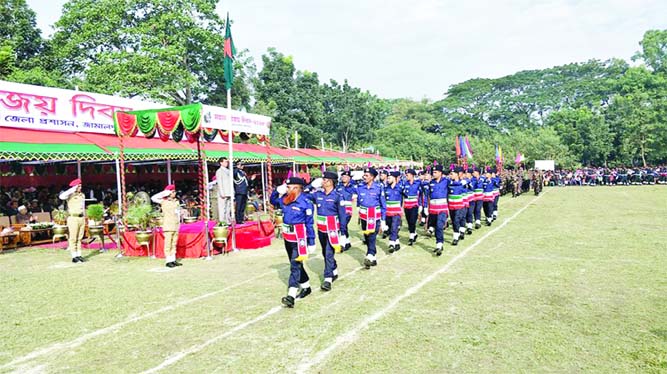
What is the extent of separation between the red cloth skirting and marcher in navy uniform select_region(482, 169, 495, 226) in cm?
670

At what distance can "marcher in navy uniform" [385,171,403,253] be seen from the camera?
388 inches

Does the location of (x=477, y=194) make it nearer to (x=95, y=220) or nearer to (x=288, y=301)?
(x=288, y=301)

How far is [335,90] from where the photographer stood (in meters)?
45.0

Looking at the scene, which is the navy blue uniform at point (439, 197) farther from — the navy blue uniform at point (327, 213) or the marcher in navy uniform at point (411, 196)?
the navy blue uniform at point (327, 213)

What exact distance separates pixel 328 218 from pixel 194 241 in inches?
164

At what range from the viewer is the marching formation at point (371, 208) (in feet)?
20.5

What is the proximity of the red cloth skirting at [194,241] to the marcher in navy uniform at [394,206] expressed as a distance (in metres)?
3.20

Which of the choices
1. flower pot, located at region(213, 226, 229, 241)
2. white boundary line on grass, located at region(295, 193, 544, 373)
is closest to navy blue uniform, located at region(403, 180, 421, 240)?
white boundary line on grass, located at region(295, 193, 544, 373)

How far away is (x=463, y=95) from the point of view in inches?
2771

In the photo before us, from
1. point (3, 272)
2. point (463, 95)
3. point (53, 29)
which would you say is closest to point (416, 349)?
point (3, 272)

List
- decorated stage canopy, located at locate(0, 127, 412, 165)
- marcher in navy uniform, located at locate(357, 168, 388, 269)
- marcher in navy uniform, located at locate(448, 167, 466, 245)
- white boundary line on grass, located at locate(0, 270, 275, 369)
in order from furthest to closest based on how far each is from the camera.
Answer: decorated stage canopy, located at locate(0, 127, 412, 165), marcher in navy uniform, located at locate(448, 167, 466, 245), marcher in navy uniform, located at locate(357, 168, 388, 269), white boundary line on grass, located at locate(0, 270, 275, 369)

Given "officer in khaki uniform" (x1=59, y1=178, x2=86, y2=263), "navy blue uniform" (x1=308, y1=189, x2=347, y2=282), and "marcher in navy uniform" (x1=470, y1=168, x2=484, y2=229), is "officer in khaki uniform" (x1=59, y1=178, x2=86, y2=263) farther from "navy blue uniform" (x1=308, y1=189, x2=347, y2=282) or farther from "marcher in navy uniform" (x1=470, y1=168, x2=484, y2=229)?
"marcher in navy uniform" (x1=470, y1=168, x2=484, y2=229)

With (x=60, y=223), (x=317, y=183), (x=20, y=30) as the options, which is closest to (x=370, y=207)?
(x=317, y=183)

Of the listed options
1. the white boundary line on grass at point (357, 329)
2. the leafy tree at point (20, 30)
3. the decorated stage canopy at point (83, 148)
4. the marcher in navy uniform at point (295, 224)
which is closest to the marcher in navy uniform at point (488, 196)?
the white boundary line on grass at point (357, 329)
